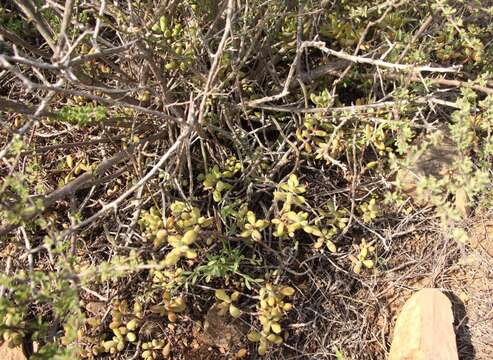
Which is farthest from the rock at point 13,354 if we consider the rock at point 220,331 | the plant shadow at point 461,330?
the plant shadow at point 461,330

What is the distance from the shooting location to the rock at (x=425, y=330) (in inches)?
79.0

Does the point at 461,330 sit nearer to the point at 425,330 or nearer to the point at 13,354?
the point at 425,330

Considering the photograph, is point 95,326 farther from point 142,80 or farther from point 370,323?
point 370,323

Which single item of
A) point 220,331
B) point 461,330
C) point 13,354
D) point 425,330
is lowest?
point 461,330

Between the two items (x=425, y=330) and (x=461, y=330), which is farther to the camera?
(x=461, y=330)

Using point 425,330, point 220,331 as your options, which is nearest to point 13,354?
point 220,331

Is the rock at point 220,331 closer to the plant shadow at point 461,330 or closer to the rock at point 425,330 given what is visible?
the rock at point 425,330

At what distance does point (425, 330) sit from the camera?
Answer: 2.02 m

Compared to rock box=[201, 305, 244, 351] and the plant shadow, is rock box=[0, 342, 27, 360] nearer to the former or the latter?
rock box=[201, 305, 244, 351]

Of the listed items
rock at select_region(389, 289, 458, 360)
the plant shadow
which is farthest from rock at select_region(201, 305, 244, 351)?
the plant shadow

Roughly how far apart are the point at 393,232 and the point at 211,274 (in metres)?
0.84

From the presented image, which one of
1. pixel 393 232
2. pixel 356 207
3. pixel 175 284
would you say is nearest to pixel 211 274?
pixel 175 284

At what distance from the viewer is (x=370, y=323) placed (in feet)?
7.33

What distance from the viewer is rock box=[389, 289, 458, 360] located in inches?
79.0
